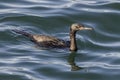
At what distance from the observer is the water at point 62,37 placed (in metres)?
14.6

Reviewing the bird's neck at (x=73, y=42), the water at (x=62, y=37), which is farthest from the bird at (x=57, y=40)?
the water at (x=62, y=37)

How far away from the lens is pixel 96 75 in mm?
14508

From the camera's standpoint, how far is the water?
14.6 metres

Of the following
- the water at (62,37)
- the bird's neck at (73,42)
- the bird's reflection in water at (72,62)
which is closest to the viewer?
the water at (62,37)

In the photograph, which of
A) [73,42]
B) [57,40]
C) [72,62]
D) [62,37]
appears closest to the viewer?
[72,62]

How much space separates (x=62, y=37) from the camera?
17.6 m

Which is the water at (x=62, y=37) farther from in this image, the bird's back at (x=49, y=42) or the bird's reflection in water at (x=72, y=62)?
the bird's back at (x=49, y=42)

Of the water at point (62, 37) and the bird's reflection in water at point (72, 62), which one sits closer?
the water at point (62, 37)

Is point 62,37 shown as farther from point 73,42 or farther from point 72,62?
point 72,62

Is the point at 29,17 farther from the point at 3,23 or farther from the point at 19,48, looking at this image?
the point at 19,48

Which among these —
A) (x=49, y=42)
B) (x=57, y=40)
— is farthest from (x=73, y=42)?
(x=49, y=42)

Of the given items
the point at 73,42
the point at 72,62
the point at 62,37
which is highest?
the point at 73,42

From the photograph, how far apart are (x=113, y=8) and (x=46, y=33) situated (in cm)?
316

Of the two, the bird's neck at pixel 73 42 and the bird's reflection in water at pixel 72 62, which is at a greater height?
the bird's neck at pixel 73 42
